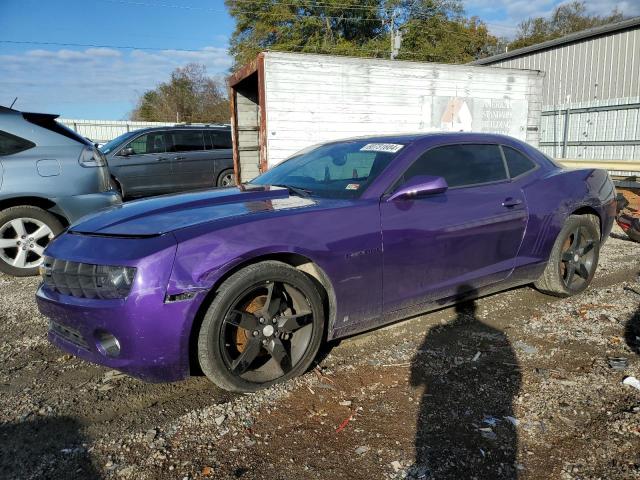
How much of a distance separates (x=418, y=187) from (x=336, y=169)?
747 mm

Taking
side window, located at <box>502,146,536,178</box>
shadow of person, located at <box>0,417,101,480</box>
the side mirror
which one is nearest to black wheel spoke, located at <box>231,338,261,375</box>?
shadow of person, located at <box>0,417,101,480</box>

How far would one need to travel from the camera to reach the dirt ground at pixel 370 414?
217 cm

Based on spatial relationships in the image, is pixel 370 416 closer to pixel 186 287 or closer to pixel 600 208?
pixel 186 287

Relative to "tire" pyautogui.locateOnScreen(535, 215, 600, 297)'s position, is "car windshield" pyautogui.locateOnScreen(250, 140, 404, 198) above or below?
above

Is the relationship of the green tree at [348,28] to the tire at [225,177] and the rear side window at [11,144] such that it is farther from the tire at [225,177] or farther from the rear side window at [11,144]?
the rear side window at [11,144]

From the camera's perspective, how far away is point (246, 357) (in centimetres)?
266

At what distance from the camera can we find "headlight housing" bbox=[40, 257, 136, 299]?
2402mm

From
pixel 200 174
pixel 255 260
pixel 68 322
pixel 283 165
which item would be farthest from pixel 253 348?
pixel 200 174

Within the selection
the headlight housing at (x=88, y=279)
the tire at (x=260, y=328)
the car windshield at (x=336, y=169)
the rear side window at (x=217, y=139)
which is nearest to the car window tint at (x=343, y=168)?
the car windshield at (x=336, y=169)

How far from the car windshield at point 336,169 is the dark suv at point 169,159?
6322 mm

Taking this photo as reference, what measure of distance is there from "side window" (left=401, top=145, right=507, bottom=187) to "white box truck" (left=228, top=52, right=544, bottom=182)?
4585 millimetres

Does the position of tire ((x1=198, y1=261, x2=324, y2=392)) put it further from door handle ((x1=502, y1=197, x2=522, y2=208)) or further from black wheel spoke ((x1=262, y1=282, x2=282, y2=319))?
door handle ((x1=502, y1=197, x2=522, y2=208))

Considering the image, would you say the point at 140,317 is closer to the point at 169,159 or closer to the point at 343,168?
the point at 343,168

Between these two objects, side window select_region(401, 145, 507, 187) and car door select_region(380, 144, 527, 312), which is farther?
side window select_region(401, 145, 507, 187)
